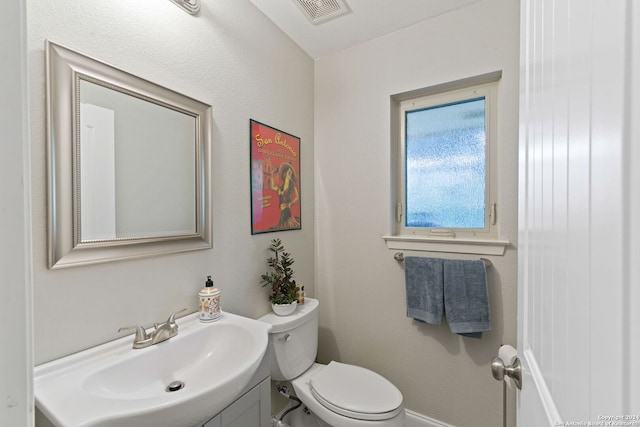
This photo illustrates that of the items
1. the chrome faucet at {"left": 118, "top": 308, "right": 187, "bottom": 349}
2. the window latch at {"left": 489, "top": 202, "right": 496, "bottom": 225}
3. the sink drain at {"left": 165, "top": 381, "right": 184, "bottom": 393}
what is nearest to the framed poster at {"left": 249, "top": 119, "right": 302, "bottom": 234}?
the chrome faucet at {"left": 118, "top": 308, "right": 187, "bottom": 349}

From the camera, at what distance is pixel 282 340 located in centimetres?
133

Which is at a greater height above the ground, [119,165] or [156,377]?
[119,165]

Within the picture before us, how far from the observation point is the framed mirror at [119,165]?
30.6 inches

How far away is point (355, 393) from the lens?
130 centimetres

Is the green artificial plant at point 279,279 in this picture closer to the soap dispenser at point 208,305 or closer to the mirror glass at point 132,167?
the soap dispenser at point 208,305

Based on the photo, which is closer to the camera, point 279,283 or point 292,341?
point 292,341

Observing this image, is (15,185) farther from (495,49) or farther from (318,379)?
(495,49)

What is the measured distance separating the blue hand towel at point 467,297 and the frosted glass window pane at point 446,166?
0.27 meters

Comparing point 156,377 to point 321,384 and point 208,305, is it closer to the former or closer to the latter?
point 208,305

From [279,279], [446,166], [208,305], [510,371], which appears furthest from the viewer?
[446,166]

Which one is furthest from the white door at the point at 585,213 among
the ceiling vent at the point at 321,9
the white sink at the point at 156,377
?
the ceiling vent at the point at 321,9

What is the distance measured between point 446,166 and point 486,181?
232 millimetres

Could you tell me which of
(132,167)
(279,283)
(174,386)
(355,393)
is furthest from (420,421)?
(132,167)

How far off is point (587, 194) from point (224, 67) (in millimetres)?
1417
